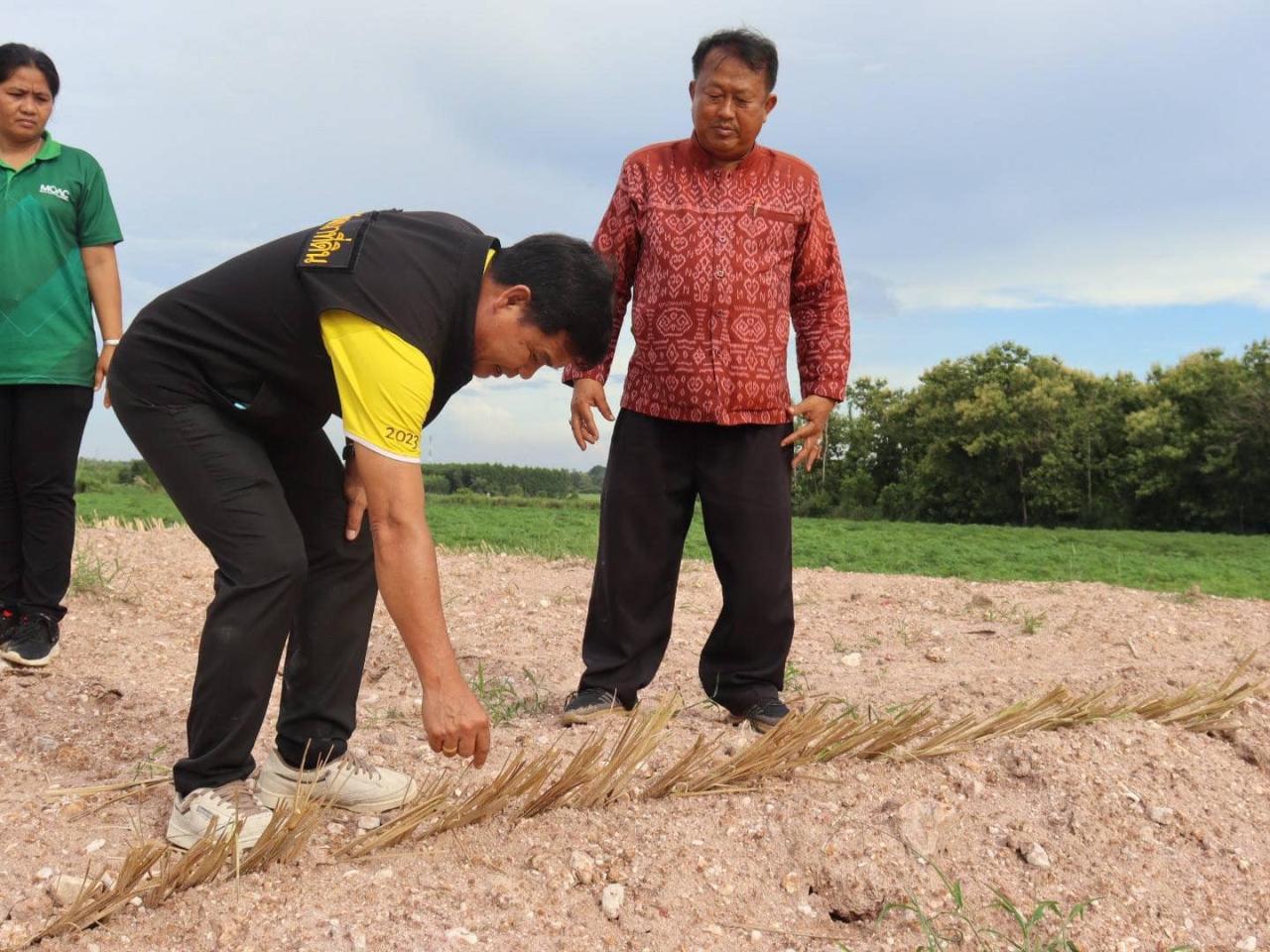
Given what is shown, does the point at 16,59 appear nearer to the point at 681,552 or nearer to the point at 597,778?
the point at 681,552

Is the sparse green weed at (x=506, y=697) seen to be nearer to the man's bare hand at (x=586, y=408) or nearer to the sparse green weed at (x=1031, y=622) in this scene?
the man's bare hand at (x=586, y=408)

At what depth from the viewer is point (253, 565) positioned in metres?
2.65

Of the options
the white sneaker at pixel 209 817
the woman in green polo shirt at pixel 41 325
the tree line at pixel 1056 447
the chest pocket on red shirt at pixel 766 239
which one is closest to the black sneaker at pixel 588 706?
the white sneaker at pixel 209 817

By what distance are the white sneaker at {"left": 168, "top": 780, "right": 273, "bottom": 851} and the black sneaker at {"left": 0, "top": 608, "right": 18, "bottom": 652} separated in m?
2.52

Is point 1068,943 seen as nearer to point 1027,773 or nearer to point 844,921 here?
point 844,921

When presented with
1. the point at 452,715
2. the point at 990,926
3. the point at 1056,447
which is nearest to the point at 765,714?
the point at 990,926

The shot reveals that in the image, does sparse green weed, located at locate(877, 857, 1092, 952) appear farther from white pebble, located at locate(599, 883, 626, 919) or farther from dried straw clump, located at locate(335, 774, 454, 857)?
dried straw clump, located at locate(335, 774, 454, 857)

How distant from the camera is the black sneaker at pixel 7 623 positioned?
491 centimetres

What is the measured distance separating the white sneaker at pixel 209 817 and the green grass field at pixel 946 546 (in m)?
6.17

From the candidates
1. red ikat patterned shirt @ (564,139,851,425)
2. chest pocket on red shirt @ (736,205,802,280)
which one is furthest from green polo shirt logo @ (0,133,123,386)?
chest pocket on red shirt @ (736,205,802,280)

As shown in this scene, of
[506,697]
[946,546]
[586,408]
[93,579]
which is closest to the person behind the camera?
[586,408]

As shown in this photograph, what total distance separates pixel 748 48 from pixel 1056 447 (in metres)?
27.6

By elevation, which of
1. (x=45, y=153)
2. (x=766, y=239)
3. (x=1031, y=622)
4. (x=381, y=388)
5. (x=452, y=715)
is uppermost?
(x=45, y=153)

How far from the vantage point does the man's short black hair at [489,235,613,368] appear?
2.41 metres
